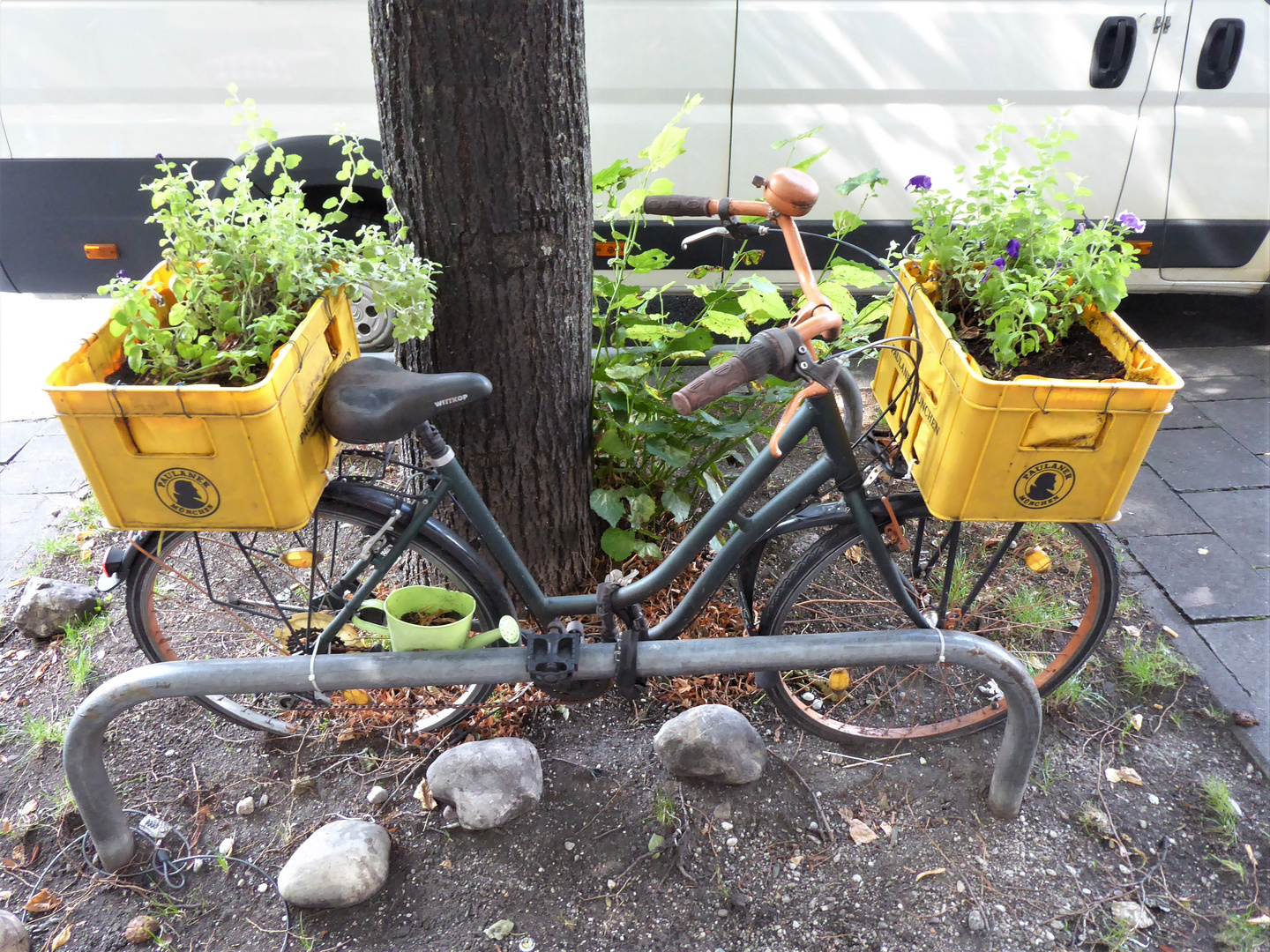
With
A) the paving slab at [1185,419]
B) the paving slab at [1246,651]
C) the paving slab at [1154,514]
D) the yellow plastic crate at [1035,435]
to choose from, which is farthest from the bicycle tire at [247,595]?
the paving slab at [1185,419]

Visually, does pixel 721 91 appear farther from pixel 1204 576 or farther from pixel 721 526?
pixel 1204 576

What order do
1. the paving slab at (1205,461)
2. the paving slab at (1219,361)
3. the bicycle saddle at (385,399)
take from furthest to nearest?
the paving slab at (1219,361) < the paving slab at (1205,461) < the bicycle saddle at (385,399)

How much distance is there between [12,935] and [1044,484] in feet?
8.78

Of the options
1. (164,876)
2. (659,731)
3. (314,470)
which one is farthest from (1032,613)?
(164,876)

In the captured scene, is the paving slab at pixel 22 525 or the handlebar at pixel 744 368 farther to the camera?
the paving slab at pixel 22 525

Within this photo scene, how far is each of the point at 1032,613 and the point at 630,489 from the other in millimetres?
1495

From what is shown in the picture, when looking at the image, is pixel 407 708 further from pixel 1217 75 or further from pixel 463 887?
pixel 1217 75

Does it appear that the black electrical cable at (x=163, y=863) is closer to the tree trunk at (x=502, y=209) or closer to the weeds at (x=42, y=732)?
the weeds at (x=42, y=732)

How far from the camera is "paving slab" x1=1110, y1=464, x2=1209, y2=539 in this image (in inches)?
138

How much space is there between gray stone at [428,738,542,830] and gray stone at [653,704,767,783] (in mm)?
397

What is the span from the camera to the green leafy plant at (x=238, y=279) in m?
1.78

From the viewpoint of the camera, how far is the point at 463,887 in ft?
7.22

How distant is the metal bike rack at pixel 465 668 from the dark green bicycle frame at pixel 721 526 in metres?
0.25

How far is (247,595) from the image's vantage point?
3.18m
